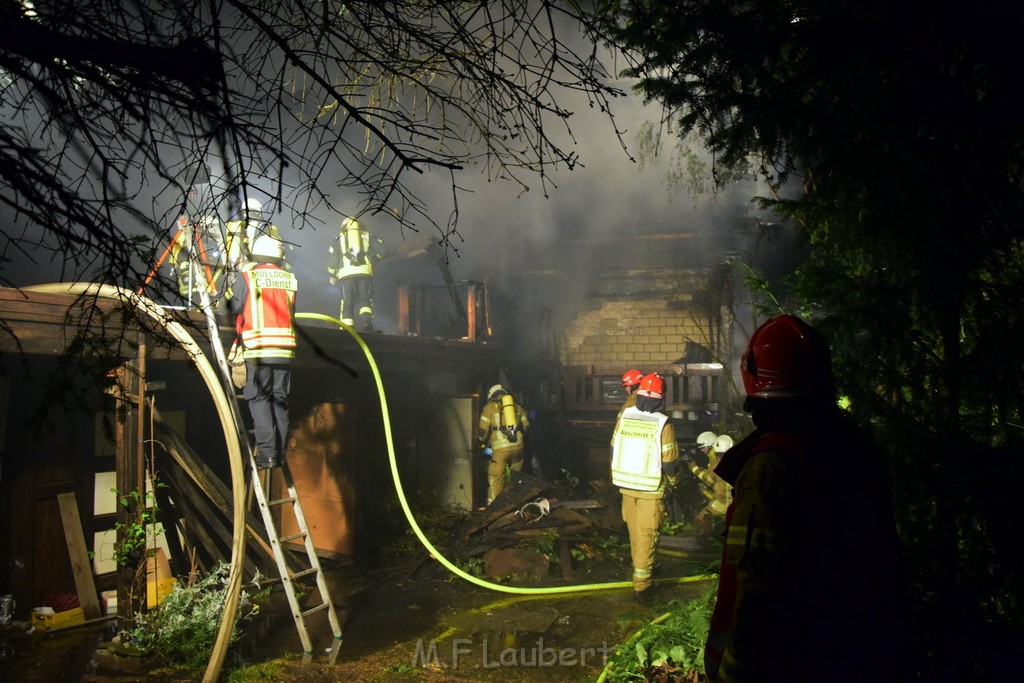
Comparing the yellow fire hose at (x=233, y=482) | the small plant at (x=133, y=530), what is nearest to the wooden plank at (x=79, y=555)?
the small plant at (x=133, y=530)

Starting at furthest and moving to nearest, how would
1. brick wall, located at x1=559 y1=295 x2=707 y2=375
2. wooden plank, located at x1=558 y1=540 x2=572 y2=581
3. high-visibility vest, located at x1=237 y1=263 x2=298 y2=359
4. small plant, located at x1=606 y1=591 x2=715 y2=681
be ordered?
brick wall, located at x1=559 y1=295 x2=707 y2=375 → wooden plank, located at x1=558 y1=540 x2=572 y2=581 → high-visibility vest, located at x1=237 y1=263 x2=298 y2=359 → small plant, located at x1=606 y1=591 x2=715 y2=681

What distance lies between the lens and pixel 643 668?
4.14m

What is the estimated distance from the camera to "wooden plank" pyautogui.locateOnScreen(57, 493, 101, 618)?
19.6ft

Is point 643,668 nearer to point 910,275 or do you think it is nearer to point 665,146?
point 910,275

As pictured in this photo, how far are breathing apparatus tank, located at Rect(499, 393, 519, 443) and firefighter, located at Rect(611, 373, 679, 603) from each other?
3476 mm

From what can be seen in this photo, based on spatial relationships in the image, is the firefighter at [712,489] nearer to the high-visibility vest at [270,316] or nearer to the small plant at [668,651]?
the small plant at [668,651]

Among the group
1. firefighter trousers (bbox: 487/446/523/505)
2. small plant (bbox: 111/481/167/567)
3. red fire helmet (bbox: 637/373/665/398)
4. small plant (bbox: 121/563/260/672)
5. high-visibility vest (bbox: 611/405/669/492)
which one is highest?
red fire helmet (bbox: 637/373/665/398)

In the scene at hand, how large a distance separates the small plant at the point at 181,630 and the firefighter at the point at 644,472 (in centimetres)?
386

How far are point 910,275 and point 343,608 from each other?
19.9ft

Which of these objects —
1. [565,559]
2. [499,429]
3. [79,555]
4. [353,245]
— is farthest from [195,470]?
[353,245]

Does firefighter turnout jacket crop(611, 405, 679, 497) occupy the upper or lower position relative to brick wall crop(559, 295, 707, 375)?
lower

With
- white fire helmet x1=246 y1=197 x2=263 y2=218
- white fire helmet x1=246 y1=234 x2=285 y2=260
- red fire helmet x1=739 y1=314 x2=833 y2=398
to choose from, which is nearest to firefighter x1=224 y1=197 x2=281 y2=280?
white fire helmet x1=246 y1=197 x2=263 y2=218

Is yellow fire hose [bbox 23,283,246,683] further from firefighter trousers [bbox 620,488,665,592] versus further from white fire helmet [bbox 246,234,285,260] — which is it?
firefighter trousers [bbox 620,488,665,592]

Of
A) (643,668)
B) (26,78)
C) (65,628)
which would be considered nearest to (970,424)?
(643,668)
